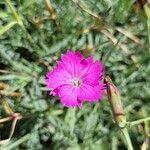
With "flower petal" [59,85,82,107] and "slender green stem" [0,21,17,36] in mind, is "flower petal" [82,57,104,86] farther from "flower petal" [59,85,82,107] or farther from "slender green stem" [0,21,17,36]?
"slender green stem" [0,21,17,36]

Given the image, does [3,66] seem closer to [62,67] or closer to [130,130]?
[62,67]

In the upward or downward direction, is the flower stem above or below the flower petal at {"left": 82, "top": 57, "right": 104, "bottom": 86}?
below

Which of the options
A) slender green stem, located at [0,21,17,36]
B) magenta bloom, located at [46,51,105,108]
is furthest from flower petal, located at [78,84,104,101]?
slender green stem, located at [0,21,17,36]

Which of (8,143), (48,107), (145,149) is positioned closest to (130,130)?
(145,149)

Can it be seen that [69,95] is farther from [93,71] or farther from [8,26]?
[8,26]

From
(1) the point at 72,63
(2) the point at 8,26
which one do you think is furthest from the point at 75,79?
(2) the point at 8,26

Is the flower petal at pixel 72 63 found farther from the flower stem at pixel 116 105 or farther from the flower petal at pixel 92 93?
the flower stem at pixel 116 105

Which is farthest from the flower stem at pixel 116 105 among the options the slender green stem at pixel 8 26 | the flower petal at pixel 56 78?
the slender green stem at pixel 8 26

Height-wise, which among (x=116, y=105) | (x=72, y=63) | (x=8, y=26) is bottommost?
(x=116, y=105)

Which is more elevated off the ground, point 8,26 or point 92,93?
point 8,26
